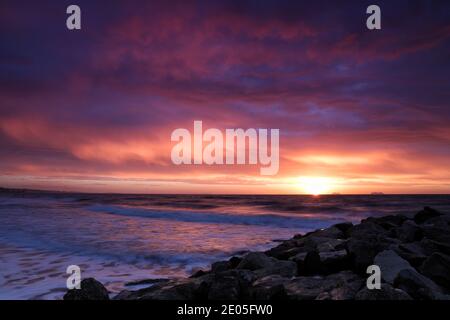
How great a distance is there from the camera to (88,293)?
499 cm

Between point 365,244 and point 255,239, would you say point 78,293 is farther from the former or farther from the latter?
point 255,239

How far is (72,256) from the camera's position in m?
10.2

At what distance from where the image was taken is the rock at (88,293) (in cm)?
493

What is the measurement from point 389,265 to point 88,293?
14.8 feet

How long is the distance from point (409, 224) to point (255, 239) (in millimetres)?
6401

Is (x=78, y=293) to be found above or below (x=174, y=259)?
above

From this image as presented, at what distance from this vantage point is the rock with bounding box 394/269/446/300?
4.70m

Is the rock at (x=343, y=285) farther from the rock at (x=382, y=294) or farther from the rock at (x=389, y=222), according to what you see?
the rock at (x=389, y=222)

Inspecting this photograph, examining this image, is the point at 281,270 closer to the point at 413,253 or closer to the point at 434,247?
the point at 413,253

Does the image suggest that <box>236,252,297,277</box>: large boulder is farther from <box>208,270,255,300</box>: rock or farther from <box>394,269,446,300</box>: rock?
<box>394,269,446,300</box>: rock

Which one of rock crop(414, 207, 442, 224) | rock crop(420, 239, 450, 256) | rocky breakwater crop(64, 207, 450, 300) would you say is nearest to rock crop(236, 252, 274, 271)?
rocky breakwater crop(64, 207, 450, 300)

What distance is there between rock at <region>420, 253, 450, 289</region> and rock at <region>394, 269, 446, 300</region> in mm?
326

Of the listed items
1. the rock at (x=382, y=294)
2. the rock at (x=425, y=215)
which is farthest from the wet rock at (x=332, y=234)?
the rock at (x=382, y=294)
